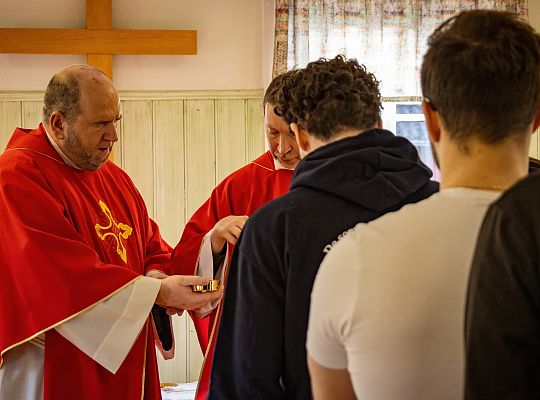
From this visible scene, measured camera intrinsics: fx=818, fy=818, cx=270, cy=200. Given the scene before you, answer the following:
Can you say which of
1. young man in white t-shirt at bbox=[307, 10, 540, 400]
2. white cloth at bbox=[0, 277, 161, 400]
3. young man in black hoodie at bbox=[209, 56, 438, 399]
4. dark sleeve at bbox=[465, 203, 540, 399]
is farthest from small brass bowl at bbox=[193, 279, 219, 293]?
dark sleeve at bbox=[465, 203, 540, 399]

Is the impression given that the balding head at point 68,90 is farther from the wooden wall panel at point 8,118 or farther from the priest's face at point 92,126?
the wooden wall panel at point 8,118

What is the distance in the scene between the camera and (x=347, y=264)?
106 cm

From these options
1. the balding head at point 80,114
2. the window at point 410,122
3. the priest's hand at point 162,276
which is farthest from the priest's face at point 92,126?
the window at point 410,122

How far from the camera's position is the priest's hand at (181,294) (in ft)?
8.36

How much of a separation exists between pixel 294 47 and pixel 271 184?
1936 millimetres

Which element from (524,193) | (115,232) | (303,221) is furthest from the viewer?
(115,232)

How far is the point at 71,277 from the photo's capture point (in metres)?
2.47

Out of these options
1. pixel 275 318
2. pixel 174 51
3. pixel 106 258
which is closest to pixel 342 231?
pixel 275 318

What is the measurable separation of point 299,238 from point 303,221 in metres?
0.03

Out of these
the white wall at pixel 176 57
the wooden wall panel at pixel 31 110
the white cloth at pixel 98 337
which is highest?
the white wall at pixel 176 57

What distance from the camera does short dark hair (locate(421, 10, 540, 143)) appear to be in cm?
104

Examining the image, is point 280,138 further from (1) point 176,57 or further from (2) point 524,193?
(1) point 176,57

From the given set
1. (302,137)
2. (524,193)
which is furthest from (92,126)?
(524,193)

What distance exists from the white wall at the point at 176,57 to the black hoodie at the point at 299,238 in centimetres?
330
